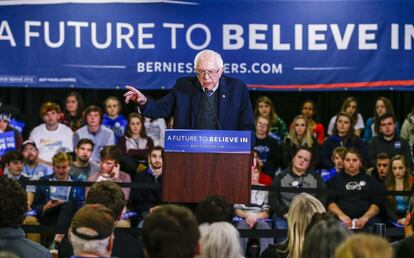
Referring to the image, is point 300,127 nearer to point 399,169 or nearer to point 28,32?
point 399,169

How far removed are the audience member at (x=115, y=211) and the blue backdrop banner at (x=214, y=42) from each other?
18.9 ft

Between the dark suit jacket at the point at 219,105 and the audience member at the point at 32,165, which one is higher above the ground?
the dark suit jacket at the point at 219,105

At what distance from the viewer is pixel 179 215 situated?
12.9ft

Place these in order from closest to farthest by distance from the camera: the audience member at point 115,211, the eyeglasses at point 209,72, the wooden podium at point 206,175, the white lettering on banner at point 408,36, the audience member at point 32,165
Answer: the audience member at point 115,211 → the wooden podium at point 206,175 → the eyeglasses at point 209,72 → the audience member at point 32,165 → the white lettering on banner at point 408,36

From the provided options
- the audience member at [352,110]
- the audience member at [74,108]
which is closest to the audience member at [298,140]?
the audience member at [352,110]

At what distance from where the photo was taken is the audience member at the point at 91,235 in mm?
4324

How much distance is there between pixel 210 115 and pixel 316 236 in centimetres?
297

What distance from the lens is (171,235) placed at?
384 cm

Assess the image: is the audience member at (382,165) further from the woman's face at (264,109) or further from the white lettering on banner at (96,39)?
the white lettering on banner at (96,39)

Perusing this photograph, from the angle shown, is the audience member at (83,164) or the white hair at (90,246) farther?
the audience member at (83,164)

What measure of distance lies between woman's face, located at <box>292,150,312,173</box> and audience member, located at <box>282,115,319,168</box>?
45.6 inches

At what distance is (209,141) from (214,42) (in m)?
4.95

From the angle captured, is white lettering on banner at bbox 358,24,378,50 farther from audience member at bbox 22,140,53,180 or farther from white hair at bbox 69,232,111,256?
white hair at bbox 69,232,111,256

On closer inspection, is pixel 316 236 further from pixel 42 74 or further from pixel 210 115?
pixel 42 74
